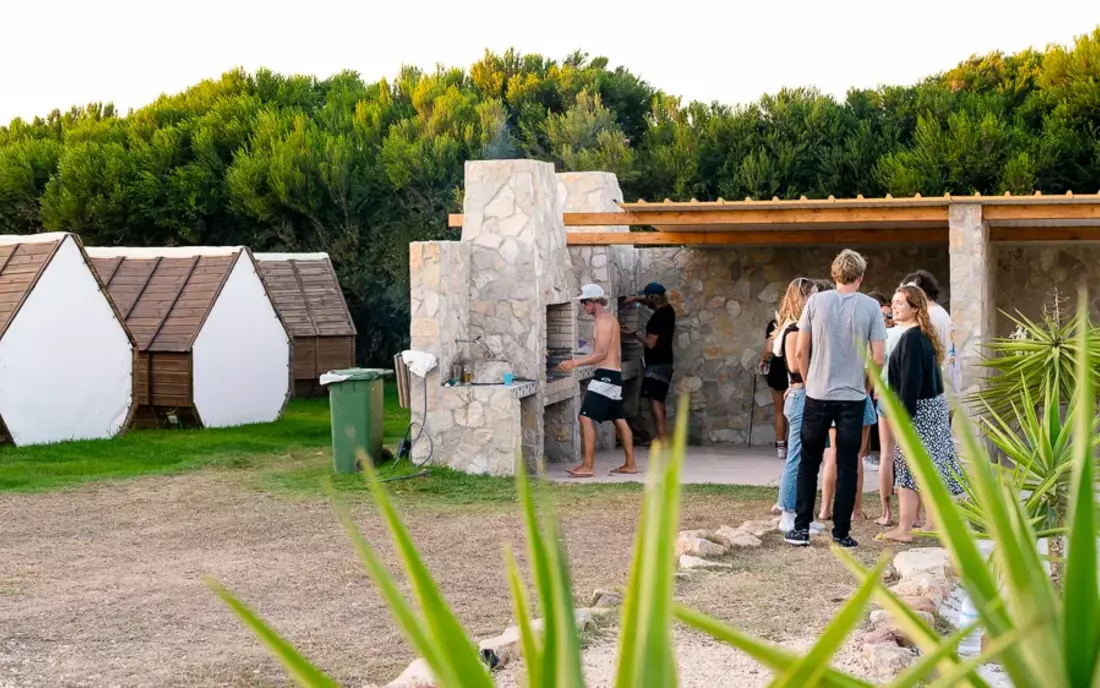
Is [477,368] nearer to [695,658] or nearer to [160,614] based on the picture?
[160,614]

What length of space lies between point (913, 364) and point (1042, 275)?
Result: 6680 millimetres

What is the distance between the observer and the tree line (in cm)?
2077

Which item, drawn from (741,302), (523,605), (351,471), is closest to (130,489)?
(351,471)

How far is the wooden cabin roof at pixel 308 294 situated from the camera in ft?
63.9

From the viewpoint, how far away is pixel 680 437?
1.35 metres

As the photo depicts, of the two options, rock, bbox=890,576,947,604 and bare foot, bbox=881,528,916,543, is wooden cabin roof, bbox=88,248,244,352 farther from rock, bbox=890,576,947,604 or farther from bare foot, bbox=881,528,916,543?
rock, bbox=890,576,947,604

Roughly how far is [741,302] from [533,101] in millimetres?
14788

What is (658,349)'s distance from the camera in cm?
1284

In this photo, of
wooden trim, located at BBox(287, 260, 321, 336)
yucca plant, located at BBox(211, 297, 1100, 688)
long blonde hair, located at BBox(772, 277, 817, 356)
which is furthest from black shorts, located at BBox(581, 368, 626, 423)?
yucca plant, located at BBox(211, 297, 1100, 688)

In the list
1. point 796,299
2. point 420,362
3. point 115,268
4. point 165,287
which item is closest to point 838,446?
point 796,299

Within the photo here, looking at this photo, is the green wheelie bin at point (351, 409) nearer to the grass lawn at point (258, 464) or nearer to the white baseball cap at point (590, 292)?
→ the grass lawn at point (258, 464)

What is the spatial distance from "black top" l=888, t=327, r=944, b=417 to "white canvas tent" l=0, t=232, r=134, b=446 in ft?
30.8

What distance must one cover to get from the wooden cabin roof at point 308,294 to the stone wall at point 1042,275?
9.55 meters

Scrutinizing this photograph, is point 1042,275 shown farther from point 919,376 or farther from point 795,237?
point 919,376
